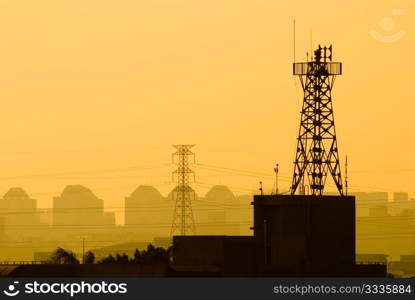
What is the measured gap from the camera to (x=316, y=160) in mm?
162125

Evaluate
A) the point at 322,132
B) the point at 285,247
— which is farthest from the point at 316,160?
the point at 285,247

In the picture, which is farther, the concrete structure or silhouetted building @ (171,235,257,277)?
the concrete structure

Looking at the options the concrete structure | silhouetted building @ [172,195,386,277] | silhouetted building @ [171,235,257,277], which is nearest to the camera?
silhouetted building @ [172,195,386,277]

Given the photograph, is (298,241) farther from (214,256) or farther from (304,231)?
(214,256)

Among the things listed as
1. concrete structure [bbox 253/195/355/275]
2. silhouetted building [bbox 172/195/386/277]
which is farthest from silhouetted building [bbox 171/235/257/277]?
concrete structure [bbox 253/195/355/275]

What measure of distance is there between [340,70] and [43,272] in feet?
115

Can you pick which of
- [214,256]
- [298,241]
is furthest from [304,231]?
[214,256]

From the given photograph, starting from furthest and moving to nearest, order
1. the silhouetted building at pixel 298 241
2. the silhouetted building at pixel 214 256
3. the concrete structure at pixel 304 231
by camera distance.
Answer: the concrete structure at pixel 304 231 → the silhouetted building at pixel 214 256 → the silhouetted building at pixel 298 241

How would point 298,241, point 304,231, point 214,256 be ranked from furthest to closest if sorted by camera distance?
point 214,256 → point 298,241 → point 304,231

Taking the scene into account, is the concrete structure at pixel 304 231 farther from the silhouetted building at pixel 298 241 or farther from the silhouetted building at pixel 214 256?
the silhouetted building at pixel 214 256

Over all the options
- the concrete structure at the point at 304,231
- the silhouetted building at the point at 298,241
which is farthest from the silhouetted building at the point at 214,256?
the concrete structure at the point at 304,231

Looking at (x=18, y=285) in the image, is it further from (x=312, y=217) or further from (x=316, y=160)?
(x=316, y=160)

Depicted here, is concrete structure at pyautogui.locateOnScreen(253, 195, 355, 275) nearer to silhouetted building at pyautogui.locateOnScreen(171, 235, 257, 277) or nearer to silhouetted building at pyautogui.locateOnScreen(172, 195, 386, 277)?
silhouetted building at pyautogui.locateOnScreen(172, 195, 386, 277)

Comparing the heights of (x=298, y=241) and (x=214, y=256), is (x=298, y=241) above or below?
above
